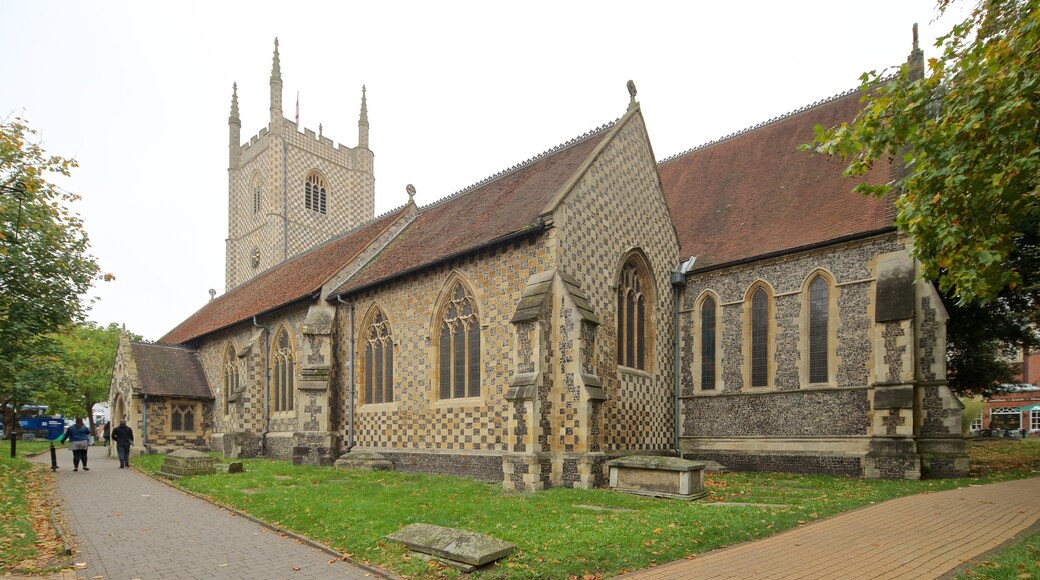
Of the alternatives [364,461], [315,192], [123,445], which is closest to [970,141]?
[364,461]

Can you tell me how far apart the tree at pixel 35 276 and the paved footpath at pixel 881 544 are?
54.8 feet

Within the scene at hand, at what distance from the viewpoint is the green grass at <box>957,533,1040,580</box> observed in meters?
6.06

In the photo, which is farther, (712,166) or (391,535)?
(712,166)

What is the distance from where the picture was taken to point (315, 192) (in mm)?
40094

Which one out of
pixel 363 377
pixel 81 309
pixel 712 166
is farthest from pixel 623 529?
pixel 81 309

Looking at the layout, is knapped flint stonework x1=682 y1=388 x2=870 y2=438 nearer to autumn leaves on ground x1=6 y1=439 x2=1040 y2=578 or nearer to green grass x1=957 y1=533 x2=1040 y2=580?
autumn leaves on ground x1=6 y1=439 x2=1040 y2=578

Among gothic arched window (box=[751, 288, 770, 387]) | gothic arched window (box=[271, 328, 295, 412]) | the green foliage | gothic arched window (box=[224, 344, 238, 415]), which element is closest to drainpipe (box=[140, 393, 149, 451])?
gothic arched window (box=[224, 344, 238, 415])

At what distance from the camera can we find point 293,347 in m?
22.3

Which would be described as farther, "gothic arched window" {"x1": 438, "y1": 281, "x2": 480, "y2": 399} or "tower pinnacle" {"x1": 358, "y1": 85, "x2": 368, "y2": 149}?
"tower pinnacle" {"x1": 358, "y1": 85, "x2": 368, "y2": 149}

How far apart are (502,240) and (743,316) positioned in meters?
7.26

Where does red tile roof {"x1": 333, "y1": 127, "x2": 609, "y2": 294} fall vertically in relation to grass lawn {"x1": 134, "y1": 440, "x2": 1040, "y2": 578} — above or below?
above

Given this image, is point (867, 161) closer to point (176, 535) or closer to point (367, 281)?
point (176, 535)

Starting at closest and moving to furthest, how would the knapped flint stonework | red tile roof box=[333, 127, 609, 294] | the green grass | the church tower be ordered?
the green grass < the knapped flint stonework < red tile roof box=[333, 127, 609, 294] < the church tower

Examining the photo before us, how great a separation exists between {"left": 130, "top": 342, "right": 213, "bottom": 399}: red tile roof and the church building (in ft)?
21.9
